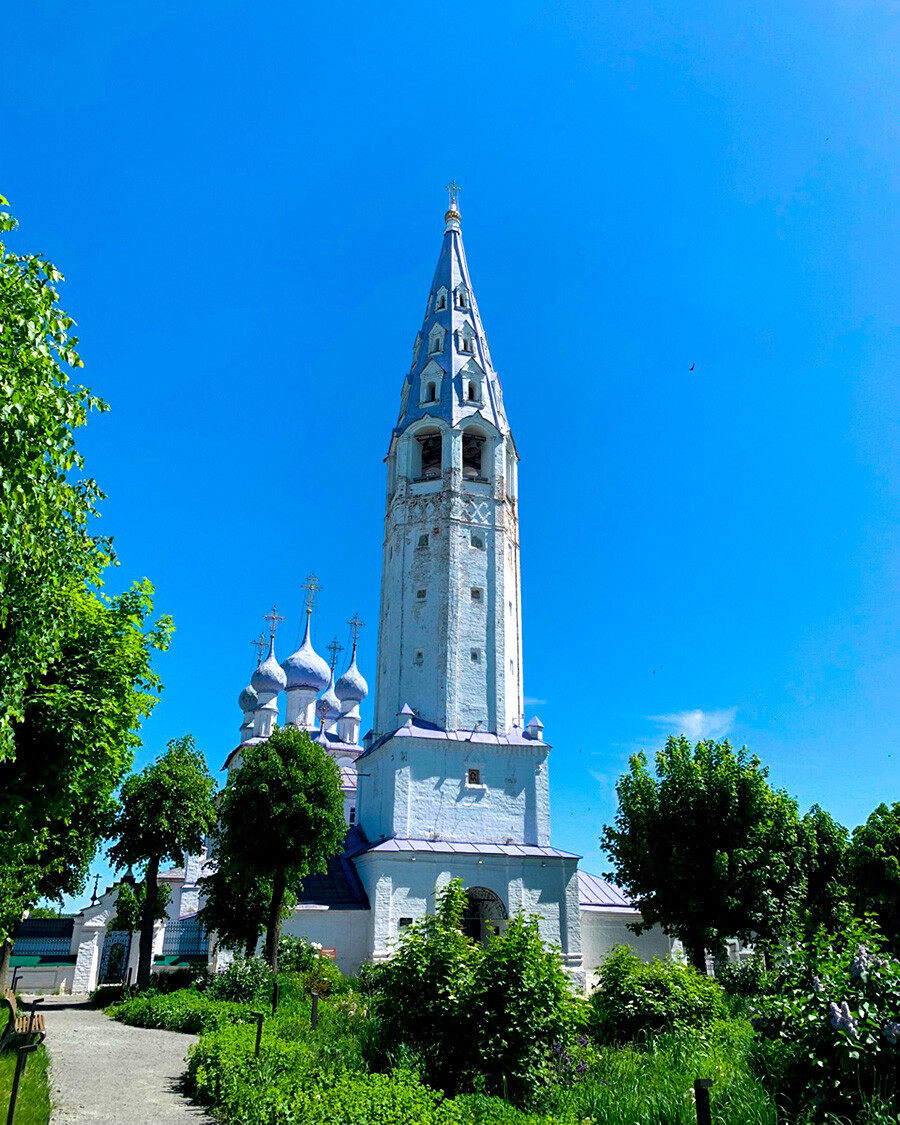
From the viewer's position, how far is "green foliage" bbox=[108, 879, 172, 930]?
29156mm

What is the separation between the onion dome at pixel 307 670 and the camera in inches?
2028

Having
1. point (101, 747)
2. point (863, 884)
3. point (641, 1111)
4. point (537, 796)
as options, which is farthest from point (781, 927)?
point (101, 747)

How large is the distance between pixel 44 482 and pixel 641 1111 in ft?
24.7

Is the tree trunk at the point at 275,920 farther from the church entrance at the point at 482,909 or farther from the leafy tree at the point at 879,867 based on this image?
the leafy tree at the point at 879,867

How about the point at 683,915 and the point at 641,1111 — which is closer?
the point at 641,1111

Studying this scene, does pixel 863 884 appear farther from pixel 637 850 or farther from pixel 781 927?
pixel 637 850

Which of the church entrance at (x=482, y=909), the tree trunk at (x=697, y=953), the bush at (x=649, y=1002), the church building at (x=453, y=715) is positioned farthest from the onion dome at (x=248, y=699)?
the bush at (x=649, y=1002)

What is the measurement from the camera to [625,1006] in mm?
11133

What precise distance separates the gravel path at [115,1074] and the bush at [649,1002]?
5.38m

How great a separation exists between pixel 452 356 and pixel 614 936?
80.0 feet

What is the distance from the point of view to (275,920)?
71.9 ft

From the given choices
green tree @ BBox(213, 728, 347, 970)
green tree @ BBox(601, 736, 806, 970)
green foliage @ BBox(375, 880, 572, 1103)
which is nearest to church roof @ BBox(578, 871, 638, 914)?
green tree @ BBox(601, 736, 806, 970)

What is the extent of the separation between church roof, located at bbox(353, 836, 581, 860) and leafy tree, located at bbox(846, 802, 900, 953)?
8866mm

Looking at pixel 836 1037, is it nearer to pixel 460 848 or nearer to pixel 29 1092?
pixel 29 1092
